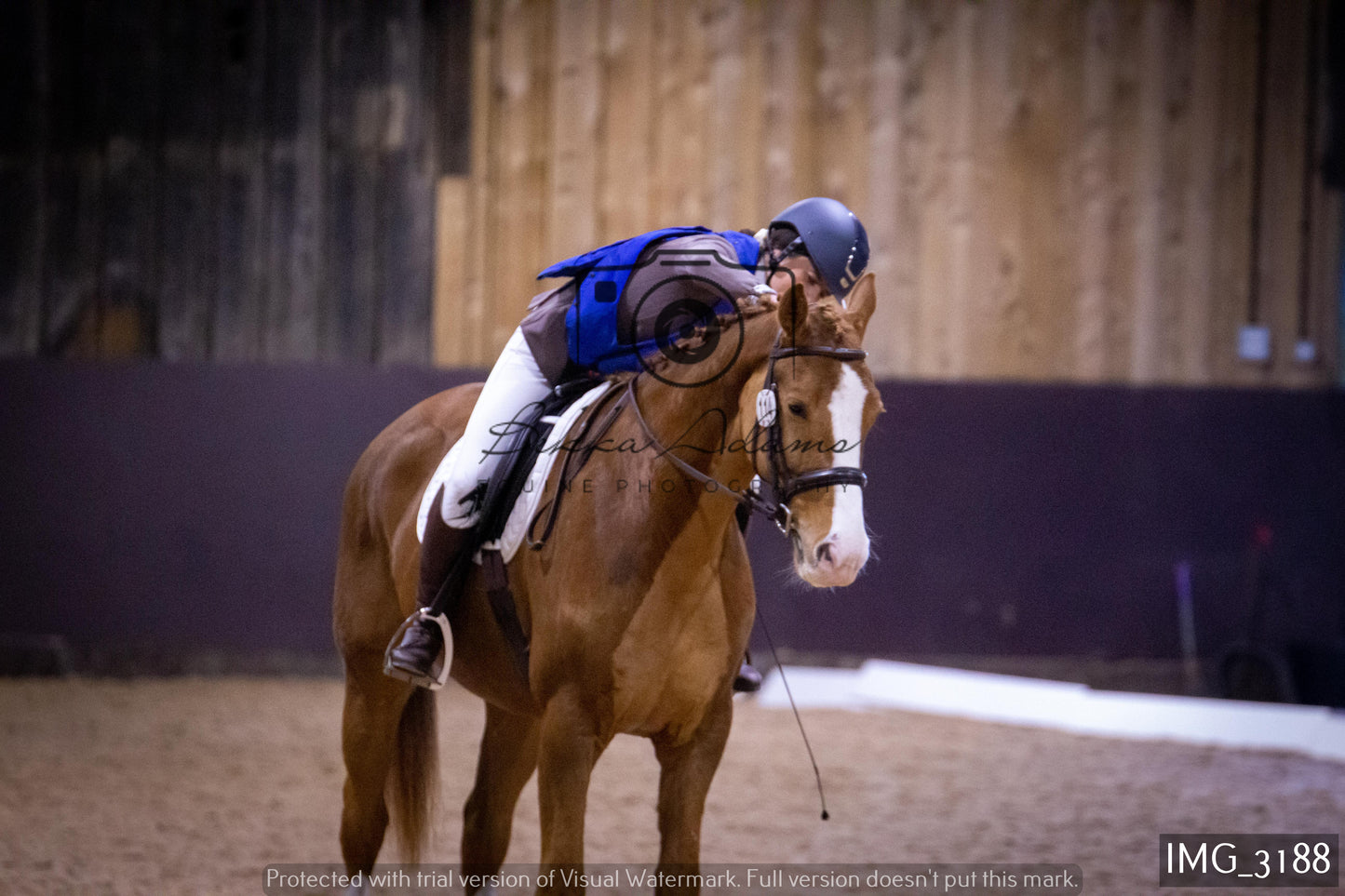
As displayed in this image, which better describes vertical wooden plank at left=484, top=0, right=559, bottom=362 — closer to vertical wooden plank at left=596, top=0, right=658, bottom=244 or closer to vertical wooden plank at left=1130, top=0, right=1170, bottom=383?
vertical wooden plank at left=596, top=0, right=658, bottom=244

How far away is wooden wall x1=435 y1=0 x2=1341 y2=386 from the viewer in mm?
6461

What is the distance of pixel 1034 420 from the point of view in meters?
6.46

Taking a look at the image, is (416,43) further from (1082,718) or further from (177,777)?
(1082,718)

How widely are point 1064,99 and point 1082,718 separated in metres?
3.49

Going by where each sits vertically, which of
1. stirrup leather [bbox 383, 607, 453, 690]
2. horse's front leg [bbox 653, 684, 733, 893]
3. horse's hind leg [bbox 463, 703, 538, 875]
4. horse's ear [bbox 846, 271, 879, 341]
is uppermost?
horse's ear [bbox 846, 271, 879, 341]

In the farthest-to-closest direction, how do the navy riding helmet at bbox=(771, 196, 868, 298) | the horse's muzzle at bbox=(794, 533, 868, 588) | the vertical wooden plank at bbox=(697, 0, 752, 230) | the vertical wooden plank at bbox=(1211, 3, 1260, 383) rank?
the vertical wooden plank at bbox=(1211, 3, 1260, 383), the vertical wooden plank at bbox=(697, 0, 752, 230), the navy riding helmet at bbox=(771, 196, 868, 298), the horse's muzzle at bbox=(794, 533, 868, 588)

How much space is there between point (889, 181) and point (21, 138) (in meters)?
4.98

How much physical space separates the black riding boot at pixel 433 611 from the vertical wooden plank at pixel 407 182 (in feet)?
13.7

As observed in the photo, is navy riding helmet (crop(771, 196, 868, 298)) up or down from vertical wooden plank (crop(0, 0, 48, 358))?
down

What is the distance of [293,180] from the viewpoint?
6500 mm

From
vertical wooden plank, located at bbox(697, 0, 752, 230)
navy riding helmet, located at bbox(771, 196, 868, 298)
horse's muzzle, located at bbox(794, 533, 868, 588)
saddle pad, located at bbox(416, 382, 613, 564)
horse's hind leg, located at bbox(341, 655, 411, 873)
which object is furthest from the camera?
vertical wooden plank, located at bbox(697, 0, 752, 230)

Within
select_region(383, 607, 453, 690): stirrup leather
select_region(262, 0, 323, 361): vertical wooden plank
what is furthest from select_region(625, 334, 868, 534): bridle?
select_region(262, 0, 323, 361): vertical wooden plank

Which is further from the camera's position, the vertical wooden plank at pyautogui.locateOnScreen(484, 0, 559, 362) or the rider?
the vertical wooden plank at pyautogui.locateOnScreen(484, 0, 559, 362)

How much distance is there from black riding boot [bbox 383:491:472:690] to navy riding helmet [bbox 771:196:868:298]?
95 centimetres
